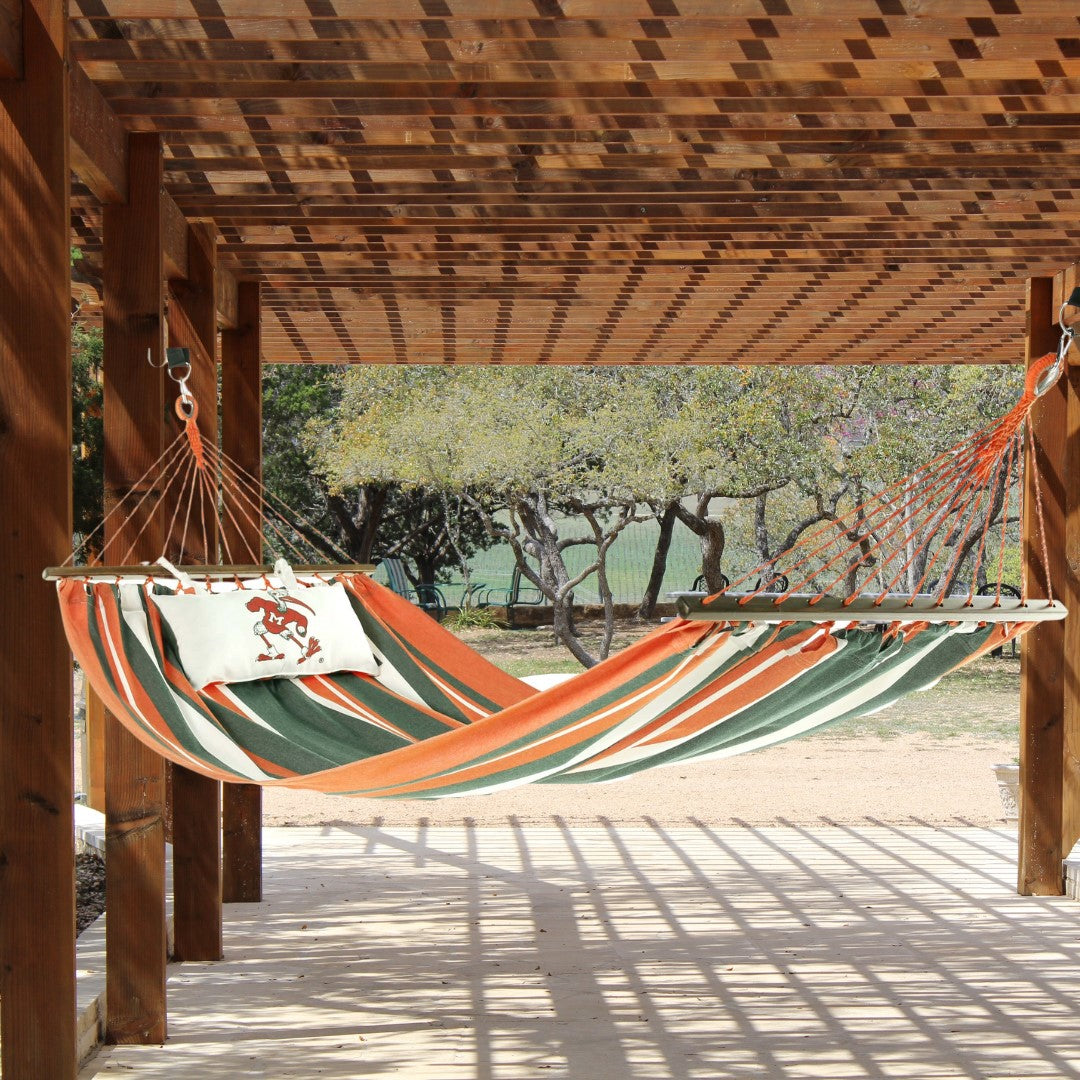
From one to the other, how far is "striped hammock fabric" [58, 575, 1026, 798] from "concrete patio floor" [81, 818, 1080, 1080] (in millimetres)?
861

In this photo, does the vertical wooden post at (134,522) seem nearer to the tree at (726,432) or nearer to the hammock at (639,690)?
the hammock at (639,690)

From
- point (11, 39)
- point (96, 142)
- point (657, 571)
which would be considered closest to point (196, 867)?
point (96, 142)

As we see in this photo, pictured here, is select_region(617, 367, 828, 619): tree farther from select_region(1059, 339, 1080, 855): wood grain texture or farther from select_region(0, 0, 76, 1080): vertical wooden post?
select_region(0, 0, 76, 1080): vertical wooden post

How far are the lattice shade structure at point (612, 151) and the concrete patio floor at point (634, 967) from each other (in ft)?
6.43

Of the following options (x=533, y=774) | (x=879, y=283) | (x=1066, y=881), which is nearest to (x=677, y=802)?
(x=1066, y=881)

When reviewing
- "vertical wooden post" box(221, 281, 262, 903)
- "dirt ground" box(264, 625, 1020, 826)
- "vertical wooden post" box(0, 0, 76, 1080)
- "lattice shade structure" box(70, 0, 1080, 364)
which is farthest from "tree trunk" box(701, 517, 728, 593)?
"vertical wooden post" box(0, 0, 76, 1080)

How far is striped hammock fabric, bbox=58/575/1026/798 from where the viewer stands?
235 centimetres

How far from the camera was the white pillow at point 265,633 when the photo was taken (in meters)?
2.77

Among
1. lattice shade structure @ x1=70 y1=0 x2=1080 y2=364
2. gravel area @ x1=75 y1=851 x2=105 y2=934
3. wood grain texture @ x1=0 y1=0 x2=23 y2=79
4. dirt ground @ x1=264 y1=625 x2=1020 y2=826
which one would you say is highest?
lattice shade structure @ x1=70 y1=0 x2=1080 y2=364

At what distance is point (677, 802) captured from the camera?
25.1 feet

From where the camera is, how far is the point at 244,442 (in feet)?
15.0

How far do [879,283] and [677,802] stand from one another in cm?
389

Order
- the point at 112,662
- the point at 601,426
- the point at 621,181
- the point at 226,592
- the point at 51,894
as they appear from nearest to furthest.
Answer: the point at 51,894
the point at 112,662
the point at 226,592
the point at 621,181
the point at 601,426

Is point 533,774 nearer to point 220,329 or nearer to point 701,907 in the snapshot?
point 701,907
